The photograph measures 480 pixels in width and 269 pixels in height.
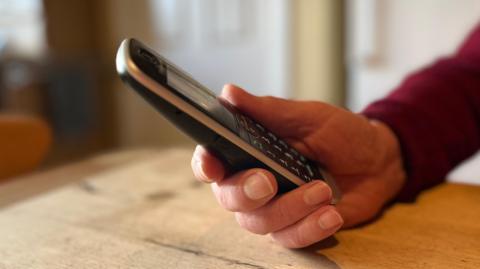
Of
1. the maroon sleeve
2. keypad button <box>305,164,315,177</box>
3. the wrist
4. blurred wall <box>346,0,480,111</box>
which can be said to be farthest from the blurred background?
keypad button <box>305,164,315,177</box>

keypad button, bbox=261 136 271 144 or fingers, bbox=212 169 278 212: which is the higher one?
keypad button, bbox=261 136 271 144

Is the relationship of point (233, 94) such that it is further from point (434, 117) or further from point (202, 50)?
point (202, 50)

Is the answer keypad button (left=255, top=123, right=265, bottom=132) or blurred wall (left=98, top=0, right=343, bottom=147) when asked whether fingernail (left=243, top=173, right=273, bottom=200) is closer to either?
keypad button (left=255, top=123, right=265, bottom=132)

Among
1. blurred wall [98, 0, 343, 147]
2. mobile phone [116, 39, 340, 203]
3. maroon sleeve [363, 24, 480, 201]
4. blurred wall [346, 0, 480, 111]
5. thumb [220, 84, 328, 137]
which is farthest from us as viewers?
blurred wall [98, 0, 343, 147]

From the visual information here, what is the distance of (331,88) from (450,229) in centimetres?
132

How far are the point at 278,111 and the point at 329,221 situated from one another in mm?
114

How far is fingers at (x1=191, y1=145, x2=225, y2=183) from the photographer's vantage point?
324mm

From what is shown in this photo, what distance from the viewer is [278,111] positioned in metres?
0.40

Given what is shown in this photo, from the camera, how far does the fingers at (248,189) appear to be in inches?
12.5

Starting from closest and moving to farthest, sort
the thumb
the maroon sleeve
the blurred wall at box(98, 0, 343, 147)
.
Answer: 1. the thumb
2. the maroon sleeve
3. the blurred wall at box(98, 0, 343, 147)

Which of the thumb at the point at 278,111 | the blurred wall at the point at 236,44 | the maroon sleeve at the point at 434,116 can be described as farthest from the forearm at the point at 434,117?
the blurred wall at the point at 236,44

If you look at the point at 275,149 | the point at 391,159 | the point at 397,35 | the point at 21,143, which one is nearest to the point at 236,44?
the point at 397,35

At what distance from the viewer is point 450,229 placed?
39 centimetres

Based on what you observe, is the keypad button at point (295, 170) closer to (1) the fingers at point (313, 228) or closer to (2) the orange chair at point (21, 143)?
(1) the fingers at point (313, 228)
